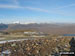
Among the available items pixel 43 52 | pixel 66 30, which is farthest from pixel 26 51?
pixel 66 30

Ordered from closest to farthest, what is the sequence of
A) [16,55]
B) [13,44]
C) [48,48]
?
[16,55], [48,48], [13,44]

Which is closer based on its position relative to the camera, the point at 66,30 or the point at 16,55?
the point at 16,55

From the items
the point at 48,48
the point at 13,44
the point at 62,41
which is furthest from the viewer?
the point at 62,41

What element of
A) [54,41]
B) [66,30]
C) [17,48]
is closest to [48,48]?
[54,41]

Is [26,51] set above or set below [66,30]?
below

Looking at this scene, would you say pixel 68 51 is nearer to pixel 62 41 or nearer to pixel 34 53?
pixel 62 41

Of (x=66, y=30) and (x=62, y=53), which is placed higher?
(x=66, y=30)

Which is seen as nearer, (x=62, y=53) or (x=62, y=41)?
(x=62, y=53)

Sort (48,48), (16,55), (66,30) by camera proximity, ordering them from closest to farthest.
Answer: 1. (16,55)
2. (48,48)
3. (66,30)

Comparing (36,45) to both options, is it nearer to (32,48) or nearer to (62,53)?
(32,48)
